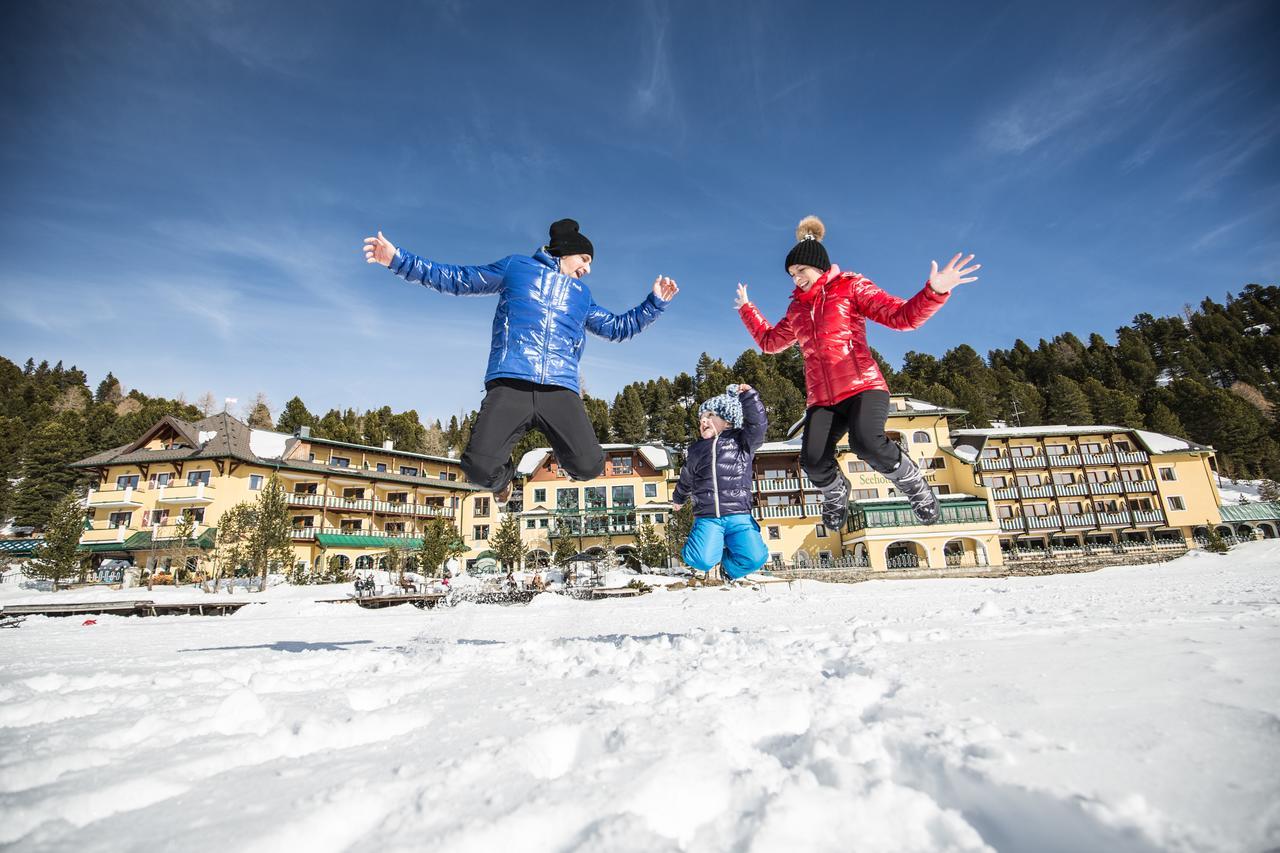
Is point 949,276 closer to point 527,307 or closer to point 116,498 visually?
A: point 527,307

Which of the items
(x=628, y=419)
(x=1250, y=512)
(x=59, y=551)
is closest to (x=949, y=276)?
(x=59, y=551)

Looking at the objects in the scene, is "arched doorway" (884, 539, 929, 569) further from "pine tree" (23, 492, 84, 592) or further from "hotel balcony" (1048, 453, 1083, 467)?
"pine tree" (23, 492, 84, 592)

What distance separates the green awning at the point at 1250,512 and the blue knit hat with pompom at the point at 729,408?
52.7 metres

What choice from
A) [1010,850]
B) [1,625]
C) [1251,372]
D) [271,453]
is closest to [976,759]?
[1010,850]

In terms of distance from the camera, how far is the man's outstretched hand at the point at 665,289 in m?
5.12

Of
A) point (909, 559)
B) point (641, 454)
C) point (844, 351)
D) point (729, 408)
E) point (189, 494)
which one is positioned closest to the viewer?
point (844, 351)

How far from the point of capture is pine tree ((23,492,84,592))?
2528 centimetres

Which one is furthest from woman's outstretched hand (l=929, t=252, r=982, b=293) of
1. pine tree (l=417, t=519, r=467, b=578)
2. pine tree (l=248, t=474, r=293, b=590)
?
pine tree (l=248, t=474, r=293, b=590)

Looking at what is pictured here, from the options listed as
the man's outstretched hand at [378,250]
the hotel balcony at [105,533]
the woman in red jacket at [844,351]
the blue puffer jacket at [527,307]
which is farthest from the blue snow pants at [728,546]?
the hotel balcony at [105,533]

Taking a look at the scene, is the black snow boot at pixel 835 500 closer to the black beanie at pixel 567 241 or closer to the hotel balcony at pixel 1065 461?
the black beanie at pixel 567 241

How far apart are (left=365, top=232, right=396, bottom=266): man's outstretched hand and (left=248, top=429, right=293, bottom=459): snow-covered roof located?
39420 mm

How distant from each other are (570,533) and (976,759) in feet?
130

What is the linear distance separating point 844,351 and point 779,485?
37.3m

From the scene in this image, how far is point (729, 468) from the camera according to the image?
19.7 ft
